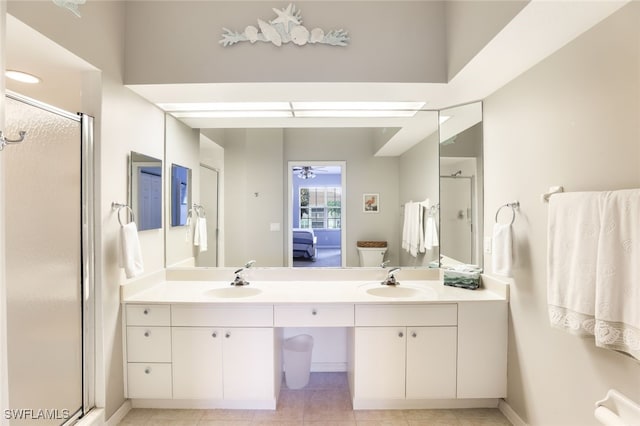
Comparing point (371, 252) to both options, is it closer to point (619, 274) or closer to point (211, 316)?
point (211, 316)

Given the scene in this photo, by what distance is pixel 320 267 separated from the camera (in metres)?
2.51

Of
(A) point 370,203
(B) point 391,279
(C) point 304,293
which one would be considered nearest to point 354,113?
(A) point 370,203

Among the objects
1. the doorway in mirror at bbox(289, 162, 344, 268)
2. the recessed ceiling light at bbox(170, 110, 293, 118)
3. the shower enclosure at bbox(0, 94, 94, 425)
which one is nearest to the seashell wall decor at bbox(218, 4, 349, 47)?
the recessed ceiling light at bbox(170, 110, 293, 118)

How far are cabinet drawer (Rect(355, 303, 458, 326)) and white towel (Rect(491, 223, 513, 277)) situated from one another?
1.23 feet

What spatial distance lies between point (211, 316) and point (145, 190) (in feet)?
3.34

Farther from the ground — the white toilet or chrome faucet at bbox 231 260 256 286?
the white toilet

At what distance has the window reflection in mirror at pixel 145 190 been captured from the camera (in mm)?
2039

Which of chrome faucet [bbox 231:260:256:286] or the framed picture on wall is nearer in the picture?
chrome faucet [bbox 231:260:256:286]

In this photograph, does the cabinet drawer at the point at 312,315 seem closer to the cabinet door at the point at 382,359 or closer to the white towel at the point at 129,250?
the cabinet door at the point at 382,359

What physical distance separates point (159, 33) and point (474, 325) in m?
2.80

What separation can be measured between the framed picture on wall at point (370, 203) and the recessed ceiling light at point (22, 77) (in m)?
2.30

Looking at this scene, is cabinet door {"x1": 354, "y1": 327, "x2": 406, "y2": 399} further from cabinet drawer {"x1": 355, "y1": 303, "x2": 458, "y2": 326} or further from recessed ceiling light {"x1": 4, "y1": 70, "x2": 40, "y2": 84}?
recessed ceiling light {"x1": 4, "y1": 70, "x2": 40, "y2": 84}

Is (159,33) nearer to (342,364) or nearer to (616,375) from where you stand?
(342,364)

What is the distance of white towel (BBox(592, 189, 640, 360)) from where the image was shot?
1.10 meters
